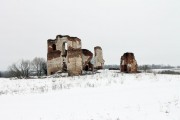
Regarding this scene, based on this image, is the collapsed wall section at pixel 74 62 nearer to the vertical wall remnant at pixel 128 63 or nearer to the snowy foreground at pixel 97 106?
the vertical wall remnant at pixel 128 63

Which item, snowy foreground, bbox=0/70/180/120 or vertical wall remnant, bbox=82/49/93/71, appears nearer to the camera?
snowy foreground, bbox=0/70/180/120

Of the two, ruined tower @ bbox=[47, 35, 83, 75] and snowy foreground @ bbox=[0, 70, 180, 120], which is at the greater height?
ruined tower @ bbox=[47, 35, 83, 75]

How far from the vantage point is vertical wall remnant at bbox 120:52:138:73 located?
112 ft

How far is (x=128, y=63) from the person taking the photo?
3419cm

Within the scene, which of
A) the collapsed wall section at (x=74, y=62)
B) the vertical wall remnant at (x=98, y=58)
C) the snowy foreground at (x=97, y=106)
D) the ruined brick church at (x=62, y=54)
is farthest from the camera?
the vertical wall remnant at (x=98, y=58)

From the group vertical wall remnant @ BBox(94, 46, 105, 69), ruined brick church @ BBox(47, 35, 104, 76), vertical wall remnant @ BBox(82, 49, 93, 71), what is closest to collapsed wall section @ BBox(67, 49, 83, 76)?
ruined brick church @ BBox(47, 35, 104, 76)

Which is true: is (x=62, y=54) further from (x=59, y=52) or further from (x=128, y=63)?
(x=128, y=63)

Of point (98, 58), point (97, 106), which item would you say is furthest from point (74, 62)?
point (97, 106)

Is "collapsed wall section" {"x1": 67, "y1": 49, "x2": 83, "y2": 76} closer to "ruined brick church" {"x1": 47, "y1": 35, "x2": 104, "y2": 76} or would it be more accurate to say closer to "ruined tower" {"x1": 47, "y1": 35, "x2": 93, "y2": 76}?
"ruined brick church" {"x1": 47, "y1": 35, "x2": 104, "y2": 76}

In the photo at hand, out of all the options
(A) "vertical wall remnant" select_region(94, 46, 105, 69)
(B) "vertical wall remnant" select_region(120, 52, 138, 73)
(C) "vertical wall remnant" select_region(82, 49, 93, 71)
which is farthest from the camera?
(A) "vertical wall remnant" select_region(94, 46, 105, 69)

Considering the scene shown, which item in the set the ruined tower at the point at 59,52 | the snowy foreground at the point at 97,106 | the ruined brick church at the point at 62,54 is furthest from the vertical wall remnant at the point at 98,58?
the snowy foreground at the point at 97,106

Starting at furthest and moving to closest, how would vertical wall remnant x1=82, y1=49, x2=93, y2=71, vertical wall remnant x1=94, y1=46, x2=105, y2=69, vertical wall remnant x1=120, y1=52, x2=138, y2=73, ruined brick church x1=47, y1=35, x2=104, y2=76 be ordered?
vertical wall remnant x1=94, y1=46, x2=105, y2=69 < vertical wall remnant x1=82, y1=49, x2=93, y2=71 < ruined brick church x1=47, y1=35, x2=104, y2=76 < vertical wall remnant x1=120, y1=52, x2=138, y2=73

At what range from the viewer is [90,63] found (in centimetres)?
3869

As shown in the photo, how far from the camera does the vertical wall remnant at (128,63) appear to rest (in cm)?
3406
